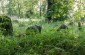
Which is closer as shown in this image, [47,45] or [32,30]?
[47,45]

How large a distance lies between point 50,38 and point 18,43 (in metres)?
1.21

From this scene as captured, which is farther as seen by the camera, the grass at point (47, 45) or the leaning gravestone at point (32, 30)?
the leaning gravestone at point (32, 30)

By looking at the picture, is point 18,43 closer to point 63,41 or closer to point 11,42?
point 11,42

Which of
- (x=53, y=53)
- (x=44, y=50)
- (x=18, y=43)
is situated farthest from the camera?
(x=18, y=43)

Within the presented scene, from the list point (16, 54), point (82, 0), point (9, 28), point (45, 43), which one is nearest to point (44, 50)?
point (45, 43)

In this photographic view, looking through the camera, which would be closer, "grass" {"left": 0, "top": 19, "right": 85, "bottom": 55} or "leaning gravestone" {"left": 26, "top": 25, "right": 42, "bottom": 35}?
"grass" {"left": 0, "top": 19, "right": 85, "bottom": 55}

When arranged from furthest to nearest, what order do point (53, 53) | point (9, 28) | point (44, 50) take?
point (9, 28), point (44, 50), point (53, 53)

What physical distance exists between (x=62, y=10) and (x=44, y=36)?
124 centimetres

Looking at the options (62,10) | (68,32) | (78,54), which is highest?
(62,10)

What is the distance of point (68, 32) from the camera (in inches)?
326

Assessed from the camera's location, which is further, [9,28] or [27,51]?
[9,28]

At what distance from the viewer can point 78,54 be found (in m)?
7.12

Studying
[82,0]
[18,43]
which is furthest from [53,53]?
[82,0]

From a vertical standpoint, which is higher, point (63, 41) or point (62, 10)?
point (62, 10)
